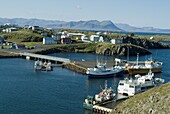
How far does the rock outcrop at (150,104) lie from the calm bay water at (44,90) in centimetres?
1834

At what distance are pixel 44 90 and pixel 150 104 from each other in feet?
105

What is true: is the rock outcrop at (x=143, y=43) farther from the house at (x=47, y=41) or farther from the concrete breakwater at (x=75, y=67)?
the concrete breakwater at (x=75, y=67)

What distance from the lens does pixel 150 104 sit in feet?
61.9

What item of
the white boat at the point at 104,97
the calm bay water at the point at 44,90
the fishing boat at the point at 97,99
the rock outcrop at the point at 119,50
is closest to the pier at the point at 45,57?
the calm bay water at the point at 44,90

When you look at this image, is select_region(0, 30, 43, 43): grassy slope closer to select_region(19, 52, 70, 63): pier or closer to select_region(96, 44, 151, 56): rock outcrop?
select_region(96, 44, 151, 56): rock outcrop

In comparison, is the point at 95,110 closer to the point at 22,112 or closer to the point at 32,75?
the point at 22,112

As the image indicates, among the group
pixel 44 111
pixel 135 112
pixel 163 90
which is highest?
pixel 163 90

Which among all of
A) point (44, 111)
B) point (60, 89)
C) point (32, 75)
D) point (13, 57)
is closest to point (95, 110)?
point (44, 111)

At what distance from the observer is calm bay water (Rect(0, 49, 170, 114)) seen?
129ft

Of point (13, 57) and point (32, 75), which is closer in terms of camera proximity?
point (32, 75)

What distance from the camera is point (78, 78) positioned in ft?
200

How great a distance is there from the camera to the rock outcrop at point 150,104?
60.0 feet

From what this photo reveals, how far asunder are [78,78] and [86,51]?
53.0m

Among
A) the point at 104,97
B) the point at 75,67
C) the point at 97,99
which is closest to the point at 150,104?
the point at 97,99
